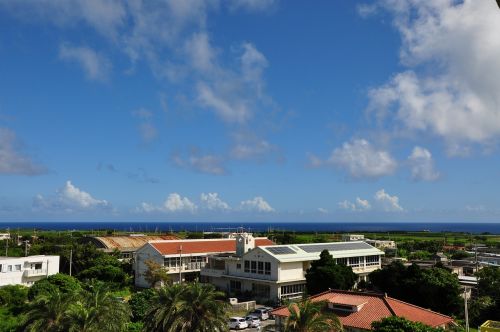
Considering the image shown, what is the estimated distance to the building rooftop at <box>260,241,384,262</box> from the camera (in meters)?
58.6

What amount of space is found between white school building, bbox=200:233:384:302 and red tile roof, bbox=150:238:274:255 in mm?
4457

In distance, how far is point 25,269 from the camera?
213ft

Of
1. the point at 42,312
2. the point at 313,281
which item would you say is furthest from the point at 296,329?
the point at 313,281

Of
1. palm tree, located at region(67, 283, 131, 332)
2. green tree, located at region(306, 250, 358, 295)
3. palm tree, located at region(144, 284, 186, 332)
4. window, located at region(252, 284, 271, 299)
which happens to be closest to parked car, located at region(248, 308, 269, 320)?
green tree, located at region(306, 250, 358, 295)

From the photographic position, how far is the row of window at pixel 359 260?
65262mm

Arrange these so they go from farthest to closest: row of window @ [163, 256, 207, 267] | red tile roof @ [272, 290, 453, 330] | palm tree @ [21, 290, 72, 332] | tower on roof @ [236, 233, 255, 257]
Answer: row of window @ [163, 256, 207, 267] < tower on roof @ [236, 233, 255, 257] < red tile roof @ [272, 290, 453, 330] < palm tree @ [21, 290, 72, 332]

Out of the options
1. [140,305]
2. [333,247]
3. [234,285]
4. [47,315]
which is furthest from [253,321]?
[333,247]

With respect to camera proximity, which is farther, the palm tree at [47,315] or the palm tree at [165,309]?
the palm tree at [47,315]

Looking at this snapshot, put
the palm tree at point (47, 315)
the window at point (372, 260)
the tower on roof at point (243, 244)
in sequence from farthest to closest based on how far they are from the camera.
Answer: the window at point (372, 260), the tower on roof at point (243, 244), the palm tree at point (47, 315)

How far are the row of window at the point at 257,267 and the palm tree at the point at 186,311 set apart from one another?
26.0m

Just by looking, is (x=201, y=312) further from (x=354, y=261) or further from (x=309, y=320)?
(x=354, y=261)

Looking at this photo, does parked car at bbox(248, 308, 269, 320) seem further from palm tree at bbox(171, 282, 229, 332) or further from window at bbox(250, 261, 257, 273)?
palm tree at bbox(171, 282, 229, 332)

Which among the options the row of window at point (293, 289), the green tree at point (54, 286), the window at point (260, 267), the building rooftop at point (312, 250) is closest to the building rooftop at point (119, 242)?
the green tree at point (54, 286)

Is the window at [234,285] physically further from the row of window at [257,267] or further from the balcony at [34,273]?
the balcony at [34,273]
